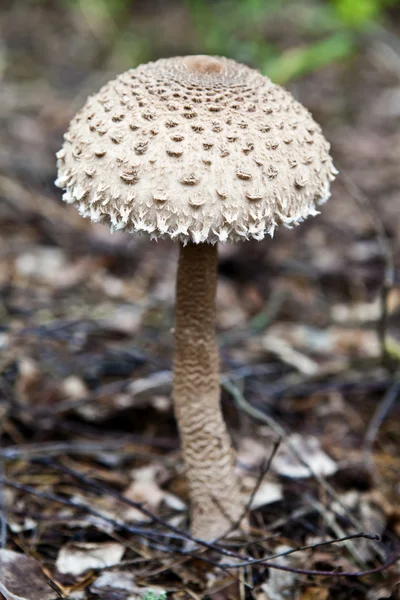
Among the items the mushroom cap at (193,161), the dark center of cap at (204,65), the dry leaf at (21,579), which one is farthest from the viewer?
the dark center of cap at (204,65)

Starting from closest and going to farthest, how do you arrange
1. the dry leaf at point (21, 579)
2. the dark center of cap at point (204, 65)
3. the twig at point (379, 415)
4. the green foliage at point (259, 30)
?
the dry leaf at point (21, 579) → the dark center of cap at point (204, 65) → the twig at point (379, 415) → the green foliage at point (259, 30)

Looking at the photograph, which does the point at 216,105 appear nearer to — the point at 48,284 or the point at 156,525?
the point at 156,525

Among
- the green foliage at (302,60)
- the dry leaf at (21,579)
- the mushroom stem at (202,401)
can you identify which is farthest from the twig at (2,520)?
the green foliage at (302,60)

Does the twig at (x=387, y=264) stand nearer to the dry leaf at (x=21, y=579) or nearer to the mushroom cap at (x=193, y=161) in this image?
the mushroom cap at (x=193, y=161)

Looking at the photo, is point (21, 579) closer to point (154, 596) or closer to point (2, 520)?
point (2, 520)

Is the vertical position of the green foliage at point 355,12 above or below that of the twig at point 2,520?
above
